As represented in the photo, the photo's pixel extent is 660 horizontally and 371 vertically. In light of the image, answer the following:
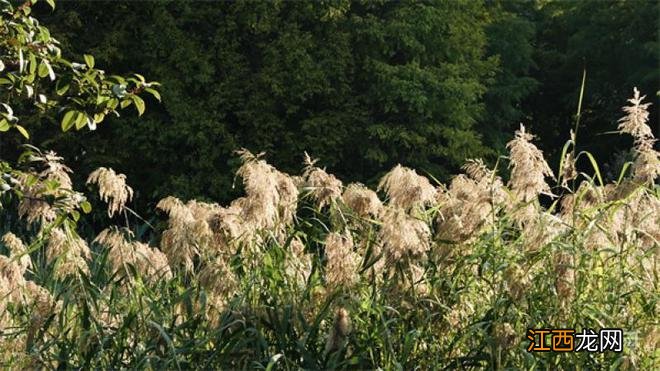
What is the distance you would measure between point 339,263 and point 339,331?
303 mm

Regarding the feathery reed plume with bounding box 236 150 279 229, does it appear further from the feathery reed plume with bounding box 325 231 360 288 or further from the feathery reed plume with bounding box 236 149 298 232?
the feathery reed plume with bounding box 325 231 360 288

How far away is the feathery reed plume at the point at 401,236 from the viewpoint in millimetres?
3748

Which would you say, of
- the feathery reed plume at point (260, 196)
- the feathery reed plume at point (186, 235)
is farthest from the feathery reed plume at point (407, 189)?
the feathery reed plume at point (186, 235)

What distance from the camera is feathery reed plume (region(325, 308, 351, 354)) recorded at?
3.71 meters

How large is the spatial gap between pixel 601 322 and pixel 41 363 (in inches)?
83.3

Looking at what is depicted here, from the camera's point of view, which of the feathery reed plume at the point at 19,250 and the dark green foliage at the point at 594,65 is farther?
the dark green foliage at the point at 594,65

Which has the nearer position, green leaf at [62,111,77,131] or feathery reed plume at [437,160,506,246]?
green leaf at [62,111,77,131]

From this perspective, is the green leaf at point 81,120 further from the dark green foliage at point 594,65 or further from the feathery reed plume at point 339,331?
the dark green foliage at point 594,65

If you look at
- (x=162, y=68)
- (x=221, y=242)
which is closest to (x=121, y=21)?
(x=162, y=68)

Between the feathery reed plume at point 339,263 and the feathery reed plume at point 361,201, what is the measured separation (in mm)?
254

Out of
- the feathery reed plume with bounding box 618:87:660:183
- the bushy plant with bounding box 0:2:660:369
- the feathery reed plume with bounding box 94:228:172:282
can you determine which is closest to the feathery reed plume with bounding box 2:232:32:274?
the bushy plant with bounding box 0:2:660:369

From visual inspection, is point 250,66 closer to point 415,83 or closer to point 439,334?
point 415,83

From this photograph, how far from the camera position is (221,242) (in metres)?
4.32

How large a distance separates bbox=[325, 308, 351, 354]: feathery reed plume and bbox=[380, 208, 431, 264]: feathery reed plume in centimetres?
28
